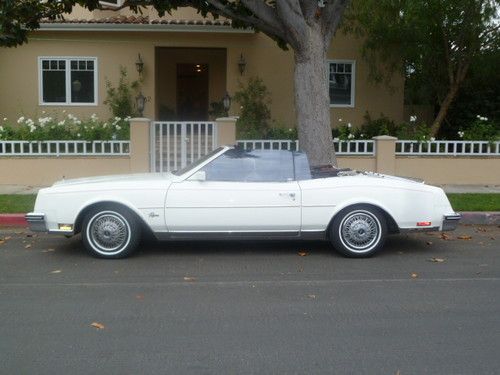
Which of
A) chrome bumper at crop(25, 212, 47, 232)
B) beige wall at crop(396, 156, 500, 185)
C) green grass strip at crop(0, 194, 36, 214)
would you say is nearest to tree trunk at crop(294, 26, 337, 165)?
beige wall at crop(396, 156, 500, 185)

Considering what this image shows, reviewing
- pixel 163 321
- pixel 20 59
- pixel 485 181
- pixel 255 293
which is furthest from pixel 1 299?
pixel 20 59

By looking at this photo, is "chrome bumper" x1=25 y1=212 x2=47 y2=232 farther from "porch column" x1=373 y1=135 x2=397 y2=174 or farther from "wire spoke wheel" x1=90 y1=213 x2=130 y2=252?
"porch column" x1=373 y1=135 x2=397 y2=174

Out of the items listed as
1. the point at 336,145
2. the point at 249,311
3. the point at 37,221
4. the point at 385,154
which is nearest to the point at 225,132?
the point at 336,145

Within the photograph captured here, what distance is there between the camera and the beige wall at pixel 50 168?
13.8 metres

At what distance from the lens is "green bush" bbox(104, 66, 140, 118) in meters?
17.5

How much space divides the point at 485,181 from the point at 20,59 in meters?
12.6

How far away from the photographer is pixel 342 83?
1866 cm

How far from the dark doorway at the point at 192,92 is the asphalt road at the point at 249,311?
1245 cm

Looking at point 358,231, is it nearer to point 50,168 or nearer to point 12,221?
point 12,221

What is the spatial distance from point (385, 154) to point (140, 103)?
23.1 feet

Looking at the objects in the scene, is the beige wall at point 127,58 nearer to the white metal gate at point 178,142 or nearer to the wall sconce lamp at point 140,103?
the wall sconce lamp at point 140,103

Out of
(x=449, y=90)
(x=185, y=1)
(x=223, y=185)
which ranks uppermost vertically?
(x=185, y=1)

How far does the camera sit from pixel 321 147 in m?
11.6

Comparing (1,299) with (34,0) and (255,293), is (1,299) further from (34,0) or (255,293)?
(34,0)
